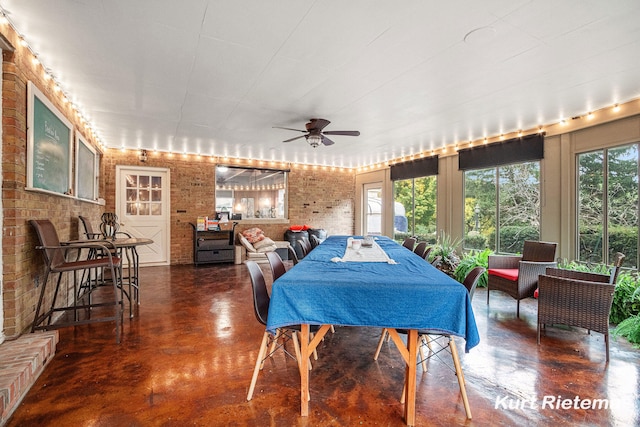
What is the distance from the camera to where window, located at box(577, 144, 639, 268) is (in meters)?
3.94

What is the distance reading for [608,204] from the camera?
418 cm

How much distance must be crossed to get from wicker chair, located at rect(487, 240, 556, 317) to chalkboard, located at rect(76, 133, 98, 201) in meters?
5.89

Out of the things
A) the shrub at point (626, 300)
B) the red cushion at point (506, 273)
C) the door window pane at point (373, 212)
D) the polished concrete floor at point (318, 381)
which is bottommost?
the polished concrete floor at point (318, 381)

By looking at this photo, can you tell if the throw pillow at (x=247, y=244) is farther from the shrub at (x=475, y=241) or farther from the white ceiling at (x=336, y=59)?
the shrub at (x=475, y=241)

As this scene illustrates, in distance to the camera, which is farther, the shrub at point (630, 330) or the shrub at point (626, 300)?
the shrub at point (626, 300)

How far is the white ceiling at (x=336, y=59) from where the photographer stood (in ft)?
7.04

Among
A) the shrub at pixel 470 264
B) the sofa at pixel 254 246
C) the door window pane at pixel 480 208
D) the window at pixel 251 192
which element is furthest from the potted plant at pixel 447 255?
the window at pixel 251 192

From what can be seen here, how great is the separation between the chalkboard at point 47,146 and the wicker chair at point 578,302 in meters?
4.88

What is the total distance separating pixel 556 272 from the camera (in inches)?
133

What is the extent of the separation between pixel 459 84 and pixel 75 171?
5.03 m

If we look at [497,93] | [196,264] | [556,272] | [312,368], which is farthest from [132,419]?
[196,264]

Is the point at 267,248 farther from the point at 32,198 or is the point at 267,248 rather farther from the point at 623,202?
the point at 623,202

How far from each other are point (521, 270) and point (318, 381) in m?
2.86

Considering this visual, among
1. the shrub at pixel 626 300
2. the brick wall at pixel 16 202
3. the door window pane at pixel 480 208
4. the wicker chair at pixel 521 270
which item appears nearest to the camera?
the brick wall at pixel 16 202
